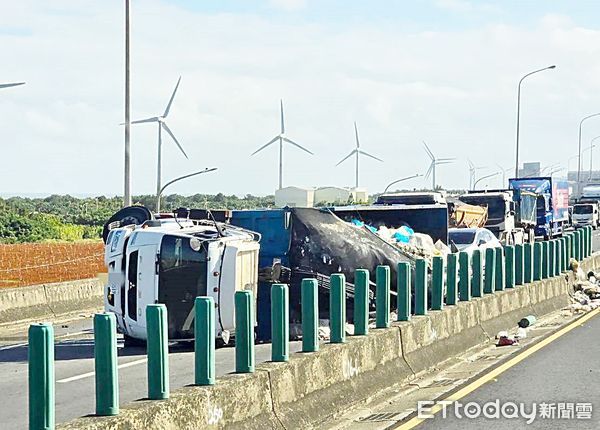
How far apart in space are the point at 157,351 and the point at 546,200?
44.3 metres

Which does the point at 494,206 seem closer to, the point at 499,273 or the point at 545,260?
the point at 545,260

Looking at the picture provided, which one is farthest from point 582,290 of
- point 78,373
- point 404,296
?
point 78,373

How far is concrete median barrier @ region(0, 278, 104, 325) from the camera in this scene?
2009cm

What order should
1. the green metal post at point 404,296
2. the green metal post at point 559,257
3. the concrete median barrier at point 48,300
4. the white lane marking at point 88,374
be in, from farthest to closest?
the green metal post at point 559,257
the concrete median barrier at point 48,300
the green metal post at point 404,296
the white lane marking at point 88,374

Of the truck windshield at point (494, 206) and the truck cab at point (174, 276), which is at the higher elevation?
the truck windshield at point (494, 206)

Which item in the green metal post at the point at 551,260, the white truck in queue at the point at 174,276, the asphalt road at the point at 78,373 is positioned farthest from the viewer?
the green metal post at the point at 551,260

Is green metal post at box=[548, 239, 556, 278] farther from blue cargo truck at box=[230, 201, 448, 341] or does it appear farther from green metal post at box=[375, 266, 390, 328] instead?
green metal post at box=[375, 266, 390, 328]

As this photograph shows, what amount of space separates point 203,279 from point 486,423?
6.23 m

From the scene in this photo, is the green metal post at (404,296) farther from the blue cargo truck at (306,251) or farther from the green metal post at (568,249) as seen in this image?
the green metal post at (568,249)

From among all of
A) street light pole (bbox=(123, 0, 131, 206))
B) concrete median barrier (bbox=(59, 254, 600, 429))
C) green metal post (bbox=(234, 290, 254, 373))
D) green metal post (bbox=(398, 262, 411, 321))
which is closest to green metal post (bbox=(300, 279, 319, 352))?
concrete median barrier (bbox=(59, 254, 600, 429))

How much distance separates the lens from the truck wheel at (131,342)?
16.3m

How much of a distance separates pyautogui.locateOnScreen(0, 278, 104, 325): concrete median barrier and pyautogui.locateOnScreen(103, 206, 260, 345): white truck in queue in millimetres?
4192

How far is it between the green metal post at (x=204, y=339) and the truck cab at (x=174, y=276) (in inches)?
274

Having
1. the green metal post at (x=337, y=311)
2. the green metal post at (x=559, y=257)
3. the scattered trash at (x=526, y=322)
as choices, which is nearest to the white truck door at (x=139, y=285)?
the green metal post at (x=337, y=311)
